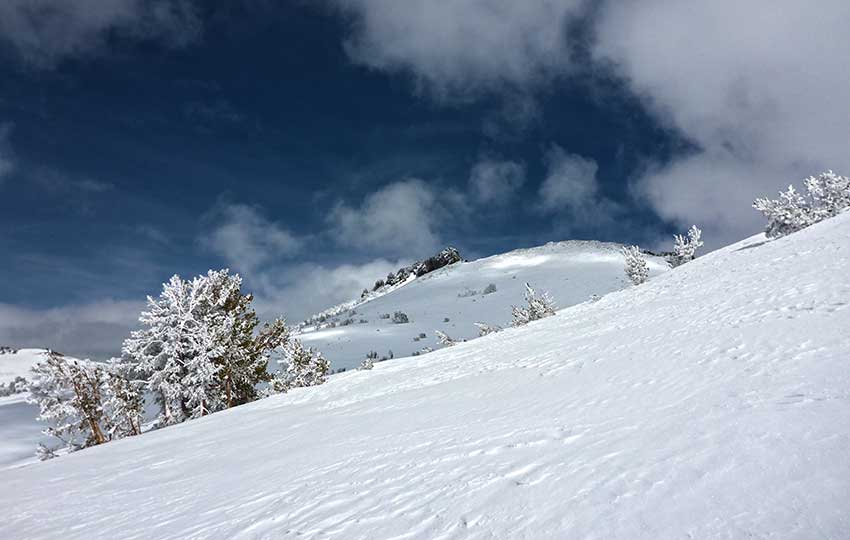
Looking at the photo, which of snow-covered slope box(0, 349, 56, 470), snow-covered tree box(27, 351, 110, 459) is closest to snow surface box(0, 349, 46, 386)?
snow-covered slope box(0, 349, 56, 470)

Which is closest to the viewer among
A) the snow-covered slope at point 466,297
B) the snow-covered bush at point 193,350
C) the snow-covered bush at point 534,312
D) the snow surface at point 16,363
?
the snow-covered bush at point 193,350

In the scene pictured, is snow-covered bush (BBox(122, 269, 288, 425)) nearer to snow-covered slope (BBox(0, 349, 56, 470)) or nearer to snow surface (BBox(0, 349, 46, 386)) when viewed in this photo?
snow-covered slope (BBox(0, 349, 56, 470))

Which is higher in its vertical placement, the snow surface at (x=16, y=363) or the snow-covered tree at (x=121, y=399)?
the snow surface at (x=16, y=363)

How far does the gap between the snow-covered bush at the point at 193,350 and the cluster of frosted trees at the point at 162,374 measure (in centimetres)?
4

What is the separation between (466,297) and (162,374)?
1803 inches

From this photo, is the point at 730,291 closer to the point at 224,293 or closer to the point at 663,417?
the point at 663,417

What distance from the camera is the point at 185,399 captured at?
2073 centimetres

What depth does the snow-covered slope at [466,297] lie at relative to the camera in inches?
1721

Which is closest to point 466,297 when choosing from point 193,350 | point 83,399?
point 193,350

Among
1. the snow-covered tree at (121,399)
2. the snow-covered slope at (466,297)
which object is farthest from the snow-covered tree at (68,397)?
the snow-covered slope at (466,297)

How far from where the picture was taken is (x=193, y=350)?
2008 cm

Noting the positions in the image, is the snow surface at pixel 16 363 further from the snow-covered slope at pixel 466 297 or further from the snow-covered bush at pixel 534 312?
the snow-covered bush at pixel 534 312

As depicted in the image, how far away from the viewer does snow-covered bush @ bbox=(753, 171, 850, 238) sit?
88.3ft

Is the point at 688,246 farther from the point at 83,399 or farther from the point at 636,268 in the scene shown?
the point at 83,399
